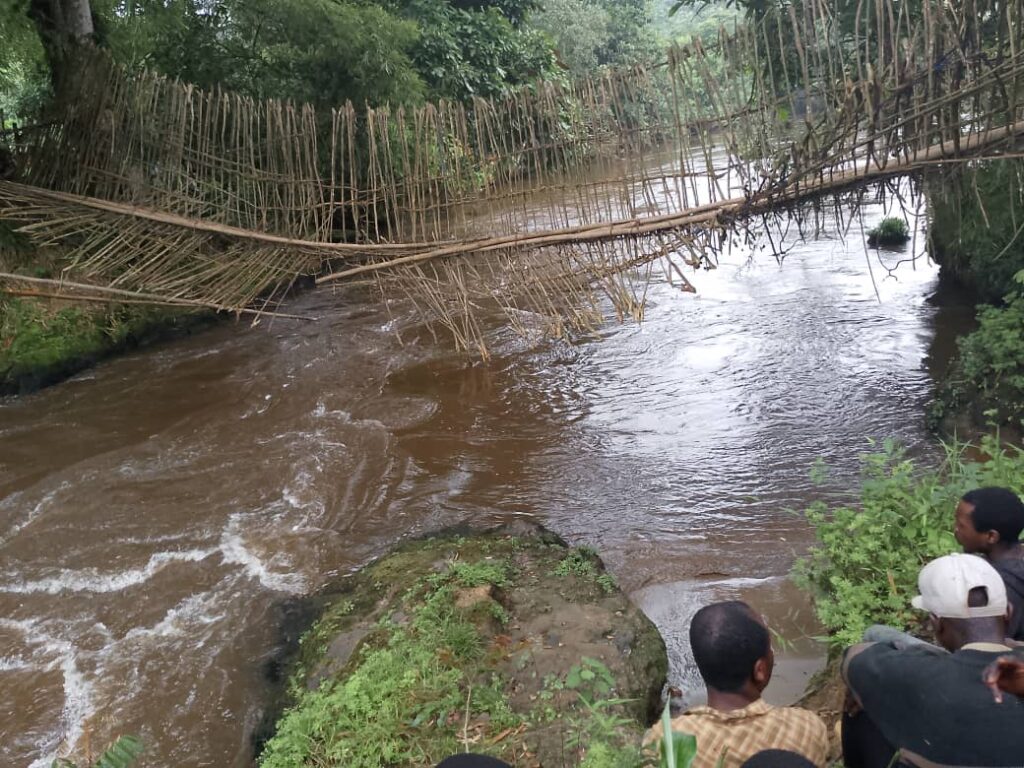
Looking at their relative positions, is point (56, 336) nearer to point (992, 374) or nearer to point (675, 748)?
point (675, 748)

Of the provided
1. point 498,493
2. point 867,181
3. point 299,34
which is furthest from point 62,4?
point 867,181

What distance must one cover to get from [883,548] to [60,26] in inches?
308

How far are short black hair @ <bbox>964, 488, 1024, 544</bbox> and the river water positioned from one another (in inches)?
A: 46.3

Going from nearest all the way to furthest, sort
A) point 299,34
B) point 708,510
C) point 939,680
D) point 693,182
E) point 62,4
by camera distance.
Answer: point 939,680 → point 693,182 → point 708,510 → point 62,4 → point 299,34

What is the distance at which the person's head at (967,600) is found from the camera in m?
1.70

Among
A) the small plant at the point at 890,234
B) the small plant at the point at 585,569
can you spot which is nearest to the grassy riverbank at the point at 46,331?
the small plant at the point at 585,569

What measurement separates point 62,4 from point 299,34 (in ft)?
6.98

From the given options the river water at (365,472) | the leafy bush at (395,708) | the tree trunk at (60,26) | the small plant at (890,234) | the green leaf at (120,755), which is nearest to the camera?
the green leaf at (120,755)

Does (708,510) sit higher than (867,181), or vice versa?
(867,181)

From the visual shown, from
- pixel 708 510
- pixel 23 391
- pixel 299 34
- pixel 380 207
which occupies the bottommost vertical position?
pixel 708 510

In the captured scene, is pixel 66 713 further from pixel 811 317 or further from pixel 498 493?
pixel 811 317

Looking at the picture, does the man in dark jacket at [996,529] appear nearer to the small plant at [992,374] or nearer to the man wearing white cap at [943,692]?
the man wearing white cap at [943,692]

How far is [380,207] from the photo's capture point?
5.59 meters

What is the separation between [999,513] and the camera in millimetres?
2236
